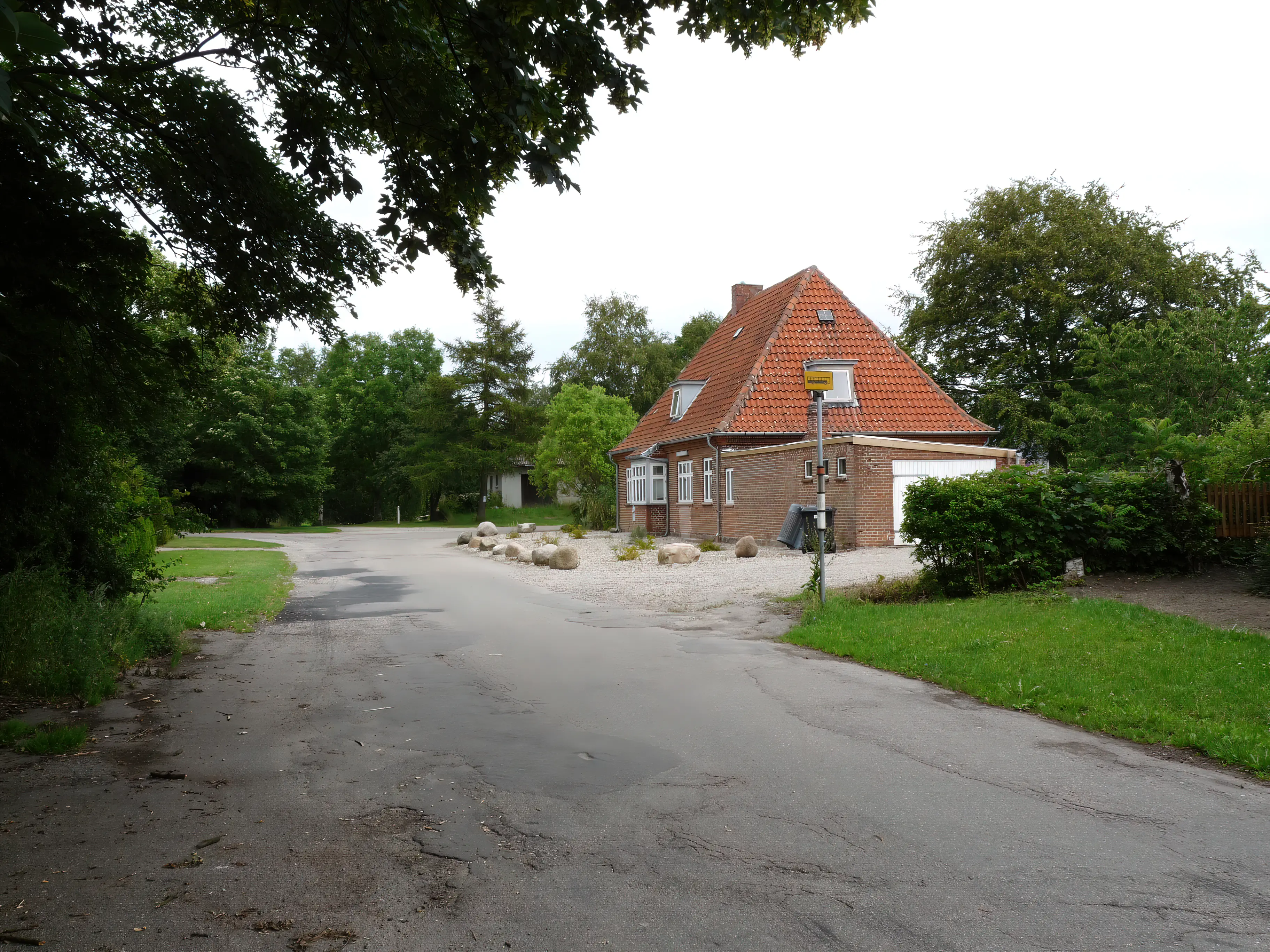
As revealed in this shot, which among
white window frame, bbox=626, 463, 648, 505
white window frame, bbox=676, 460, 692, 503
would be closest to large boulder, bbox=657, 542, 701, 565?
white window frame, bbox=676, 460, 692, 503

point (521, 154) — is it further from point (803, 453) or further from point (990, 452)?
point (990, 452)

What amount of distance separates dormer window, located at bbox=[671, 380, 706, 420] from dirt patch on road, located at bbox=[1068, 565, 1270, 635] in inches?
841

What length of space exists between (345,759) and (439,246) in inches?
161

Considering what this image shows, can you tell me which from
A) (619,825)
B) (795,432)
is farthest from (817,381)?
(795,432)

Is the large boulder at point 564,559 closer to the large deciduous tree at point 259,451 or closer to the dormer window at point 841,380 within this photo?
the dormer window at point 841,380

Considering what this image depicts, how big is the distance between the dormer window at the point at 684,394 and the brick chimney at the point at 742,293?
5840 millimetres

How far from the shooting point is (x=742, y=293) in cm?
3841

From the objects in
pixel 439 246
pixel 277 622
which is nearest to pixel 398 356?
pixel 277 622

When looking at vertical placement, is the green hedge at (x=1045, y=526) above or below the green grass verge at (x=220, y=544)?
above

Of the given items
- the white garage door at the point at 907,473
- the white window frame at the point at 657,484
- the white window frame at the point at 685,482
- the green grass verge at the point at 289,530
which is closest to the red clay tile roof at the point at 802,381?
the white window frame at the point at 685,482

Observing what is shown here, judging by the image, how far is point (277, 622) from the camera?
42.8 feet

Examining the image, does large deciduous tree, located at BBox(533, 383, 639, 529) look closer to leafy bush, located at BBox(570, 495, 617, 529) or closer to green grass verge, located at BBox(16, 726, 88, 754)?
leafy bush, located at BBox(570, 495, 617, 529)

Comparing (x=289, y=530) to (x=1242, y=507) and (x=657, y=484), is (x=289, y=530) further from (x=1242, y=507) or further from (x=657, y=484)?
(x=1242, y=507)

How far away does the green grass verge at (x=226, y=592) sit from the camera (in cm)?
1267
